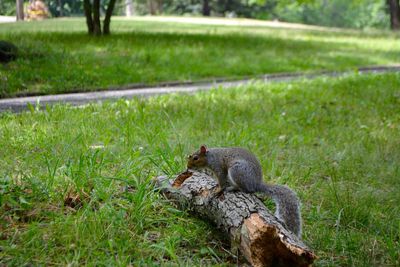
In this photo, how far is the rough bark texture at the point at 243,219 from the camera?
9.29ft

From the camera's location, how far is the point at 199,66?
12.1 metres

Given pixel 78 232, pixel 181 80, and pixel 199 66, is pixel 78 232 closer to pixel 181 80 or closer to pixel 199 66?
pixel 181 80

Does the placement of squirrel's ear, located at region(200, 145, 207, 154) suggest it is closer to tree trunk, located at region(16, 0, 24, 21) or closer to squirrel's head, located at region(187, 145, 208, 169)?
squirrel's head, located at region(187, 145, 208, 169)

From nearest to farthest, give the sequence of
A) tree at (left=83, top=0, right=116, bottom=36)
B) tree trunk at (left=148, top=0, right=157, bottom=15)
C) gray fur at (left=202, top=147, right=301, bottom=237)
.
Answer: gray fur at (left=202, top=147, right=301, bottom=237)
tree at (left=83, top=0, right=116, bottom=36)
tree trunk at (left=148, top=0, right=157, bottom=15)

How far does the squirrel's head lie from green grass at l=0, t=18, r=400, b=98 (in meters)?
5.51

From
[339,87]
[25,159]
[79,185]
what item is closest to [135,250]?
[79,185]

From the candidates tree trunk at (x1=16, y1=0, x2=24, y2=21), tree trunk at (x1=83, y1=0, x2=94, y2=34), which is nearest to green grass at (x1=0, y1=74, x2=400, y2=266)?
tree trunk at (x1=16, y1=0, x2=24, y2=21)

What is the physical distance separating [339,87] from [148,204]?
273 inches

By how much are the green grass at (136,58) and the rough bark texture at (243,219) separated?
5535 mm

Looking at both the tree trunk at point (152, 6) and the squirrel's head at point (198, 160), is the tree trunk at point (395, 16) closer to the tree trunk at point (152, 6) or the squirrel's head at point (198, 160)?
the tree trunk at point (152, 6)

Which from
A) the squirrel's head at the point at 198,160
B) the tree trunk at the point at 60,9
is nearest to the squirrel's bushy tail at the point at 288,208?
the squirrel's head at the point at 198,160

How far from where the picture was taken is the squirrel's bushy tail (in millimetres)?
3162

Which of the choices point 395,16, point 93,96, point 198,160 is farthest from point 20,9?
point 395,16

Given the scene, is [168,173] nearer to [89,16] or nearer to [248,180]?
[248,180]
